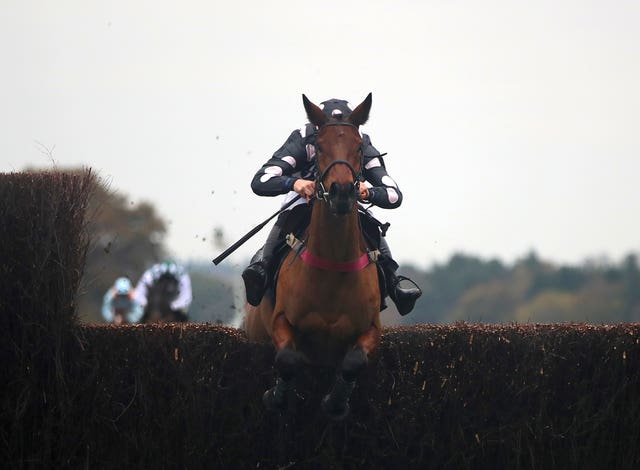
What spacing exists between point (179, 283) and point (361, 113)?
11.5m

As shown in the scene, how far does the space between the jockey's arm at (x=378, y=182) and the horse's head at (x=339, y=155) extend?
563 mm

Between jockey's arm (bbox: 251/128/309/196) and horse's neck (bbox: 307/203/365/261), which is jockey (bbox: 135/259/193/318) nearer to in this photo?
jockey's arm (bbox: 251/128/309/196)

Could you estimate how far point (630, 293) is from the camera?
88.3 meters

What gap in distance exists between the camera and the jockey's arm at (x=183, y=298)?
19.9 meters

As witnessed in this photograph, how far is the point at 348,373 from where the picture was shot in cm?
942

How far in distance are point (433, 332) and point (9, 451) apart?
12.6ft

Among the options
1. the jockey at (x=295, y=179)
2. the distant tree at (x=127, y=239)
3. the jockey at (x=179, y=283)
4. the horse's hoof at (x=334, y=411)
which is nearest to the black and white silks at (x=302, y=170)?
the jockey at (x=295, y=179)

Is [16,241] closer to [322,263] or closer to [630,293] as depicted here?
[322,263]

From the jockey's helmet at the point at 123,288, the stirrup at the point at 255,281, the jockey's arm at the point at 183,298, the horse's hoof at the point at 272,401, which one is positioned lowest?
the horse's hoof at the point at 272,401

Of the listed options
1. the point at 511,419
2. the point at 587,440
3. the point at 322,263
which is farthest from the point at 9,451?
the point at 587,440

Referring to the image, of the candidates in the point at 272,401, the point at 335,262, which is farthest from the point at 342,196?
the point at 272,401

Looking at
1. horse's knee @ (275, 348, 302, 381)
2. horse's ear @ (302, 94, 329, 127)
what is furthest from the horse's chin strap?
horse's ear @ (302, 94, 329, 127)

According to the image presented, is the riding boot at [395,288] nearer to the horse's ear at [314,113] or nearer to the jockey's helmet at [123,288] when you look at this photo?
the horse's ear at [314,113]

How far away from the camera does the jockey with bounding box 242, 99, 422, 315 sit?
1002cm
